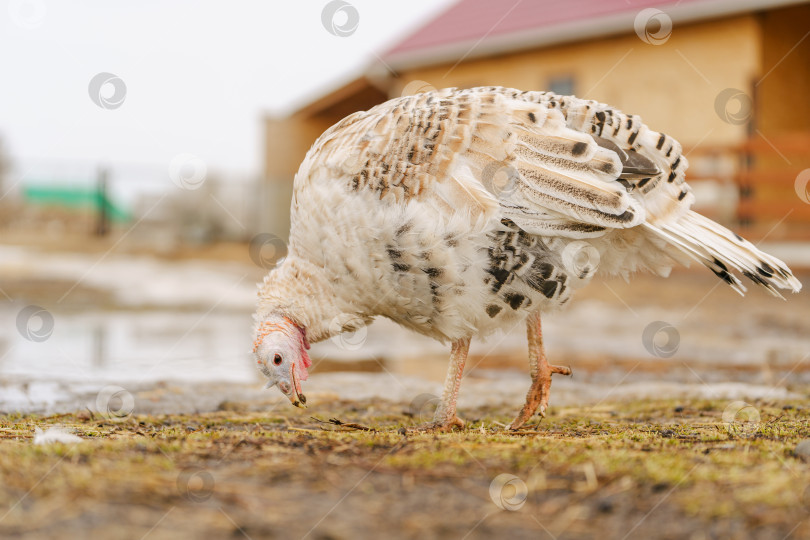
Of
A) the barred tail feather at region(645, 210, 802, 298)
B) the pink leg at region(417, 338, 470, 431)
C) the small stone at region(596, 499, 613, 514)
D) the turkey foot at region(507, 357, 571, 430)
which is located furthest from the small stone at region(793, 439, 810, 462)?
the pink leg at region(417, 338, 470, 431)

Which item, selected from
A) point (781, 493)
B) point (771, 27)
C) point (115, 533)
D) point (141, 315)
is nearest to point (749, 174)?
point (771, 27)

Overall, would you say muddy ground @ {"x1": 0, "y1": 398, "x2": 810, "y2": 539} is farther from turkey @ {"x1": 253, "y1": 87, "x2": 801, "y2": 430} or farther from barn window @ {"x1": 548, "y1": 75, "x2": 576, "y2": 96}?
barn window @ {"x1": 548, "y1": 75, "x2": 576, "y2": 96}

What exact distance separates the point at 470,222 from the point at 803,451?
1710mm

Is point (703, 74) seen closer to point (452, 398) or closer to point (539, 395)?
point (539, 395)

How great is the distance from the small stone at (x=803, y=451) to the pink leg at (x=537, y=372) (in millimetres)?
1442

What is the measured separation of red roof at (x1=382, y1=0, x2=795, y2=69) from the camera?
13711 millimetres

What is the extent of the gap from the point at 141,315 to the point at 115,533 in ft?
29.3

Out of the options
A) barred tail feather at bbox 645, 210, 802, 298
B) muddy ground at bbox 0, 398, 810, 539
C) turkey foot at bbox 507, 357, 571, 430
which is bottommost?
turkey foot at bbox 507, 357, 571, 430

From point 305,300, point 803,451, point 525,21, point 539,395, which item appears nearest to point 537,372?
point 539,395

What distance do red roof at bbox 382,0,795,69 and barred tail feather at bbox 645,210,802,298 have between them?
10549 mm

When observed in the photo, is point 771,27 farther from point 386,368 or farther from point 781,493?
point 781,493

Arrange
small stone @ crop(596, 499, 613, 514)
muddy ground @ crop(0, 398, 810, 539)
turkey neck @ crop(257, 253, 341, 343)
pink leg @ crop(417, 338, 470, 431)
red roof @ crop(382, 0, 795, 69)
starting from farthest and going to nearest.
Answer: red roof @ crop(382, 0, 795, 69) < turkey neck @ crop(257, 253, 341, 343) < pink leg @ crop(417, 338, 470, 431) < small stone @ crop(596, 499, 613, 514) < muddy ground @ crop(0, 398, 810, 539)

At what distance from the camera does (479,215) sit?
374 cm

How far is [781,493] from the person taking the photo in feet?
7.73
